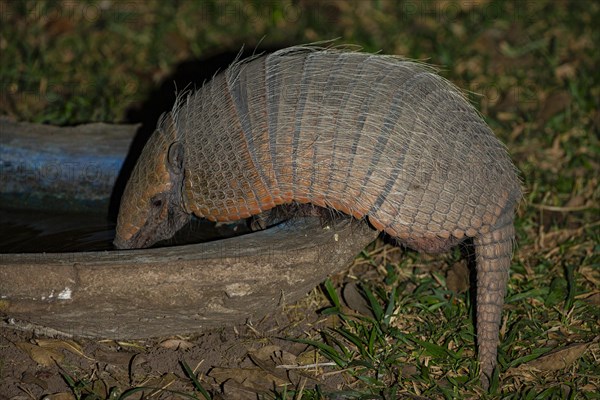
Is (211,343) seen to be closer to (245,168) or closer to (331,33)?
(245,168)

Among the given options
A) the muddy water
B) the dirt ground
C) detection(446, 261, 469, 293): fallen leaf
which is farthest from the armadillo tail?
the muddy water

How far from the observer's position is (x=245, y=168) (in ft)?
14.8

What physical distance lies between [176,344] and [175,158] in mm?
1037

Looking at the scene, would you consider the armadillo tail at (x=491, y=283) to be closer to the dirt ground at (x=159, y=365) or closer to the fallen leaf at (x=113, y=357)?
the dirt ground at (x=159, y=365)

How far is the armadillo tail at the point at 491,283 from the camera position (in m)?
4.45

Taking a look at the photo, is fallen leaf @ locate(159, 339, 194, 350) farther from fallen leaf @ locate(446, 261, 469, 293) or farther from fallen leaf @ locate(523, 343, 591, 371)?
fallen leaf @ locate(523, 343, 591, 371)

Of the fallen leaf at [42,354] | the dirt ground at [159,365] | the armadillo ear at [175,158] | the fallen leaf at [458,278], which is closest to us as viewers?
the dirt ground at [159,365]

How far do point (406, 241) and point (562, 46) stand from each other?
4.37 m

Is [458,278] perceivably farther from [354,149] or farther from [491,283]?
[354,149]

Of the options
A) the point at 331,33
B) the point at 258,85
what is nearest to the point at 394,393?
the point at 258,85

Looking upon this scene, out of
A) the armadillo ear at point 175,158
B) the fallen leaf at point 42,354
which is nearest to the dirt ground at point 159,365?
the fallen leaf at point 42,354

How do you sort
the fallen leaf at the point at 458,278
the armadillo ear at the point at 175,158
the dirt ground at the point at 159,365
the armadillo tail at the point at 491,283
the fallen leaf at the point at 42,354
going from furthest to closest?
the fallen leaf at the point at 458,278 < the armadillo ear at the point at 175,158 < the armadillo tail at the point at 491,283 < the fallen leaf at the point at 42,354 < the dirt ground at the point at 159,365

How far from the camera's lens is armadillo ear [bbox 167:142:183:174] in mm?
4574

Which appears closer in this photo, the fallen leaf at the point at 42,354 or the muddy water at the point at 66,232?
the fallen leaf at the point at 42,354
